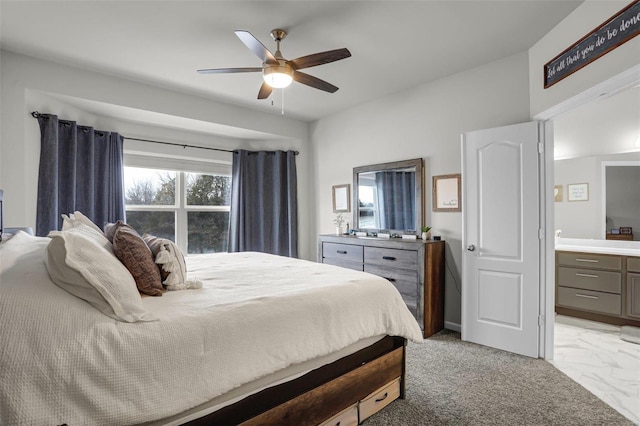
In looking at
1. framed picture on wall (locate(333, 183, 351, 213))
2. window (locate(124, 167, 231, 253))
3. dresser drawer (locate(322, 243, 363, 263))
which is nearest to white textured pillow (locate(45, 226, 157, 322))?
dresser drawer (locate(322, 243, 363, 263))

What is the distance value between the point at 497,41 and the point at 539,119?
77 cm

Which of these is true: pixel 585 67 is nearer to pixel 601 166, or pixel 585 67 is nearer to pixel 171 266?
pixel 601 166

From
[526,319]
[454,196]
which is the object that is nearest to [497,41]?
[454,196]

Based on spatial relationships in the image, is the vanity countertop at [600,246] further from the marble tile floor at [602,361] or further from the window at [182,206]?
the window at [182,206]

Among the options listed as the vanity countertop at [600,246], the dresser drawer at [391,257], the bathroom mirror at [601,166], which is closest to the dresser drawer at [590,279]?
the vanity countertop at [600,246]

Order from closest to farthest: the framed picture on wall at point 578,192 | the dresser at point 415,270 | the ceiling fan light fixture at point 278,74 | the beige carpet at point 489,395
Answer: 1. the beige carpet at point 489,395
2. the ceiling fan light fixture at point 278,74
3. the dresser at point 415,270
4. the framed picture on wall at point 578,192

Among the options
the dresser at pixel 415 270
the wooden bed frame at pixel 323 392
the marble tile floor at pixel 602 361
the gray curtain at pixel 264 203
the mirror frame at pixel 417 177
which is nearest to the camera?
the wooden bed frame at pixel 323 392

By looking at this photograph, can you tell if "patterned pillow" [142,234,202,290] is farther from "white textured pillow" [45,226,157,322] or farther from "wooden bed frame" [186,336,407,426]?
"wooden bed frame" [186,336,407,426]

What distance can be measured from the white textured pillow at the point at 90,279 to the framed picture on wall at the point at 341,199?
347 cm

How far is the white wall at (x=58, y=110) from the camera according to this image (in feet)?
9.10

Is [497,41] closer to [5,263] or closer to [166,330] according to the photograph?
[166,330]

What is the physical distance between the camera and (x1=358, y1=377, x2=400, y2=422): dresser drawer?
5.98ft

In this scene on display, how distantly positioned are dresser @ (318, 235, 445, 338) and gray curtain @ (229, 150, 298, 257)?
1.62 meters

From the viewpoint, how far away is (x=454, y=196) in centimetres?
335
